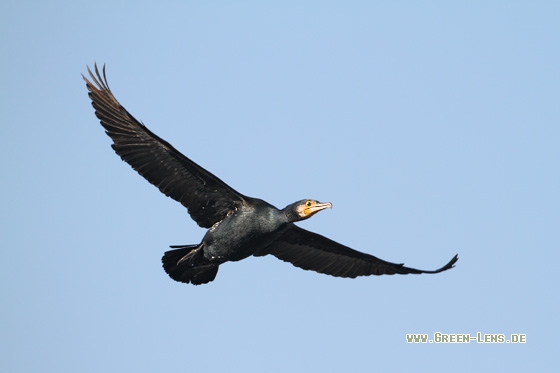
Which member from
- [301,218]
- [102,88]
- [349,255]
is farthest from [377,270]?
[102,88]

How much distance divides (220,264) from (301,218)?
6.64 feet

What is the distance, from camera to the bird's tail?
21.7 m

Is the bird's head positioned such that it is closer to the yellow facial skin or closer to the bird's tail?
the yellow facial skin

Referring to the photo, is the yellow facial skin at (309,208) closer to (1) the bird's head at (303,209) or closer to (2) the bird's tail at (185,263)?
(1) the bird's head at (303,209)

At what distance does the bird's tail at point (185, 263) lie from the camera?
71.1 feet

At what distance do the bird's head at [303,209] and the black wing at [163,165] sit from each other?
102cm

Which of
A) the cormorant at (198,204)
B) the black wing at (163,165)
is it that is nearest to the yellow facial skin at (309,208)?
the cormorant at (198,204)

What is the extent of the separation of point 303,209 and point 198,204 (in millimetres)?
2147

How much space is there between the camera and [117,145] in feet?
69.1

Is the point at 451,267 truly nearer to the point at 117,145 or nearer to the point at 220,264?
the point at 220,264

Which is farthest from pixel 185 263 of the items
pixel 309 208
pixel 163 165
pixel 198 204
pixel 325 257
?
pixel 325 257

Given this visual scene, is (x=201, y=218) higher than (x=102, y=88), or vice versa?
(x=102, y=88)

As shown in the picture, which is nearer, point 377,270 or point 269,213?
point 269,213

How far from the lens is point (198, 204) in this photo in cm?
2173
